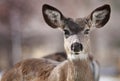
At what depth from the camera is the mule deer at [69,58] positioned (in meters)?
9.62

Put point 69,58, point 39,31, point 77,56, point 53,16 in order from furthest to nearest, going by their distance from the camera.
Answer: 1. point 39,31
2. point 53,16
3. point 69,58
4. point 77,56

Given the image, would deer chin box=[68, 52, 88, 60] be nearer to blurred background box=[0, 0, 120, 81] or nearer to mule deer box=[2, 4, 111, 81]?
mule deer box=[2, 4, 111, 81]

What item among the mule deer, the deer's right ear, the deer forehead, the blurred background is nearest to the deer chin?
the mule deer

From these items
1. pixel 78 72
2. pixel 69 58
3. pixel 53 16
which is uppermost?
pixel 53 16

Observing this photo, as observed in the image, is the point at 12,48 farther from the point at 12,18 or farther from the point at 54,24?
the point at 54,24

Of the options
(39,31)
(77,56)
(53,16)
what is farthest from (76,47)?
(39,31)

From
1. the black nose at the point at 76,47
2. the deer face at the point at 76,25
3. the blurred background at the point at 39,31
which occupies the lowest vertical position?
the blurred background at the point at 39,31

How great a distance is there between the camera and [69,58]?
9703mm

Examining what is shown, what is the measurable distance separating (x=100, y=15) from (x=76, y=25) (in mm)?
618

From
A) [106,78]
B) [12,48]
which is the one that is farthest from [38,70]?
[12,48]

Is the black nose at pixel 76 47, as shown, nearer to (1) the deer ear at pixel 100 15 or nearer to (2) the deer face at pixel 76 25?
(2) the deer face at pixel 76 25

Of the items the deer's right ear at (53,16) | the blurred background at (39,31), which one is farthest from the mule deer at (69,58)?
the blurred background at (39,31)

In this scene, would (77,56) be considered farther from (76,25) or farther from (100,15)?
(100,15)

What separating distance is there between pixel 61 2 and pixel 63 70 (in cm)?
1279
